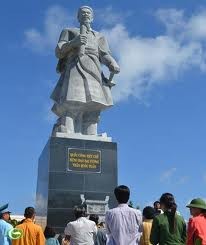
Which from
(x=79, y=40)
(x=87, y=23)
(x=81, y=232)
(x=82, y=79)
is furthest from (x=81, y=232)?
(x=87, y=23)

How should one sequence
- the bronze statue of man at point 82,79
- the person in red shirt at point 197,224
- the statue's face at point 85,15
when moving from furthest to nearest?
the statue's face at point 85,15, the bronze statue of man at point 82,79, the person in red shirt at point 197,224

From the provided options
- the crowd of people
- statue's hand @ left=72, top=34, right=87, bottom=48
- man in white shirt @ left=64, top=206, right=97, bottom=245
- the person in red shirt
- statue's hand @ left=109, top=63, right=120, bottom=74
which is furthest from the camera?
statue's hand @ left=109, top=63, right=120, bottom=74

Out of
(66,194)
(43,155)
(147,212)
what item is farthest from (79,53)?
(147,212)

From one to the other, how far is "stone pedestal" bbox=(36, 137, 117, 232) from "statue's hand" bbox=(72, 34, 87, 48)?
2.88 metres

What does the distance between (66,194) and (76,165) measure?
2.88 feet

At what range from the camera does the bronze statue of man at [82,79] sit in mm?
13641

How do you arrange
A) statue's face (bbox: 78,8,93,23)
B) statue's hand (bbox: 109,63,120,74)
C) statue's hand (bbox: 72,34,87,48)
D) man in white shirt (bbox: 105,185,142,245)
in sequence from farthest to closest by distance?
statue's hand (bbox: 109,63,120,74), statue's face (bbox: 78,8,93,23), statue's hand (bbox: 72,34,87,48), man in white shirt (bbox: 105,185,142,245)

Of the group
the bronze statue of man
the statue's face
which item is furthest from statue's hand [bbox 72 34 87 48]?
the statue's face

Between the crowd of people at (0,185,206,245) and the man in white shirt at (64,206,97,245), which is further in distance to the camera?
the man in white shirt at (64,206,97,245)

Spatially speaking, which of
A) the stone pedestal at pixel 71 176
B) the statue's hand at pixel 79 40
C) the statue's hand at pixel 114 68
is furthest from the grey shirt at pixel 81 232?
the statue's hand at pixel 114 68

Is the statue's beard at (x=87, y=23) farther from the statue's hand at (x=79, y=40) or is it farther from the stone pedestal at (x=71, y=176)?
the stone pedestal at (x=71, y=176)

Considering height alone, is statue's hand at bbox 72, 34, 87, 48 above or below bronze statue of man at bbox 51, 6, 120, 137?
above

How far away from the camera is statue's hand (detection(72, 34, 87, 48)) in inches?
542

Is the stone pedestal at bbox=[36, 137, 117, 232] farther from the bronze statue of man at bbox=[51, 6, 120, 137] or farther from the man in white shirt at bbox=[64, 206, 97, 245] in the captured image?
the man in white shirt at bbox=[64, 206, 97, 245]
